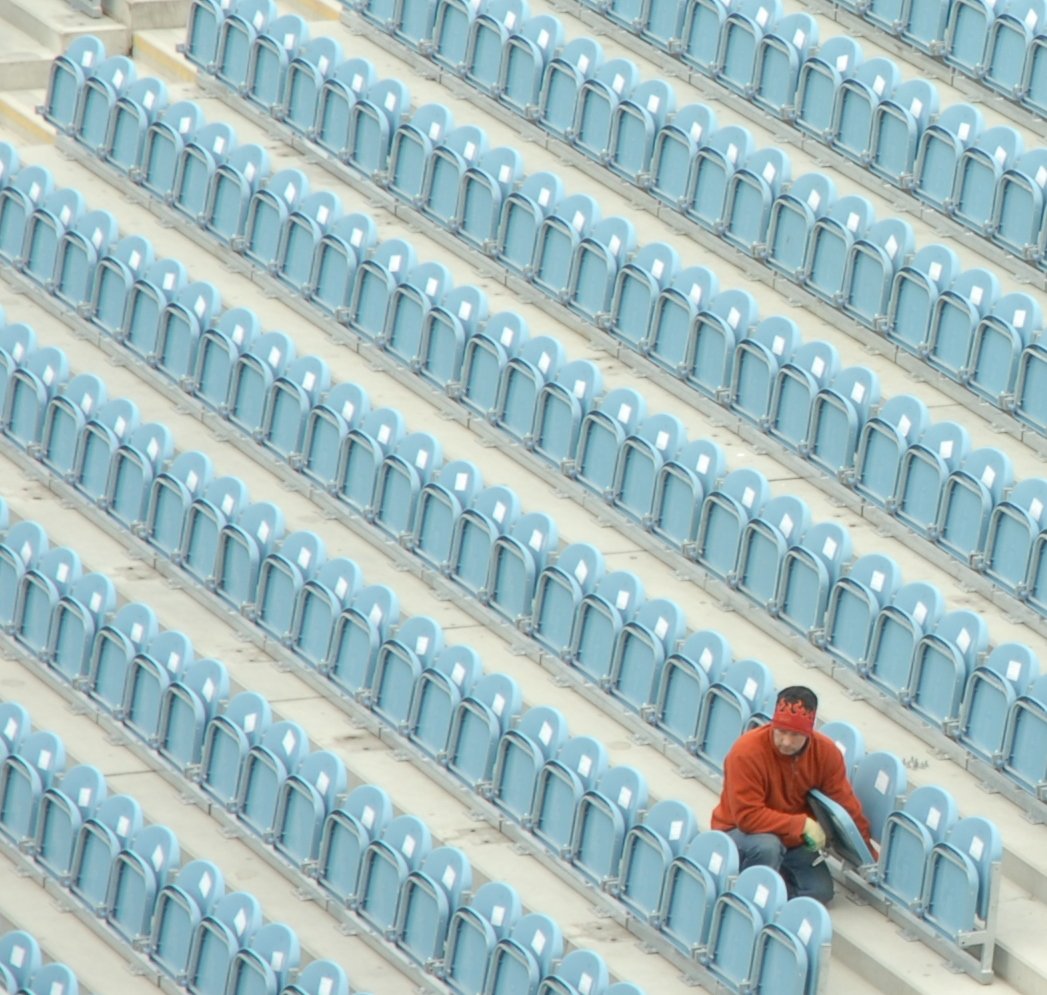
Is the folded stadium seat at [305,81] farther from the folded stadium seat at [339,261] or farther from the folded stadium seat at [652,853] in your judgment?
the folded stadium seat at [652,853]

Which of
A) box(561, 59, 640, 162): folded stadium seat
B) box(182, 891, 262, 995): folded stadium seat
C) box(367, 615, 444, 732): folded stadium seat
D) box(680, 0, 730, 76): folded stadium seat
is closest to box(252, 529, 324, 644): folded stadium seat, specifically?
box(367, 615, 444, 732): folded stadium seat

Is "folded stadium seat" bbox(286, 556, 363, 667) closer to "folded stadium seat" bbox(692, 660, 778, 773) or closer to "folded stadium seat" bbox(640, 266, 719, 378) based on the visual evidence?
"folded stadium seat" bbox(692, 660, 778, 773)

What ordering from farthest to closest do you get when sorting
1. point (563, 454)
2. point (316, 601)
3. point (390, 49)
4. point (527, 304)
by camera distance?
point (390, 49) → point (527, 304) → point (563, 454) → point (316, 601)

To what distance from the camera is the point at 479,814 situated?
30.9 ft

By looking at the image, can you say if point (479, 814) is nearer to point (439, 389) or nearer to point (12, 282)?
point (439, 389)

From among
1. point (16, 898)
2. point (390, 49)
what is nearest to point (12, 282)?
point (390, 49)

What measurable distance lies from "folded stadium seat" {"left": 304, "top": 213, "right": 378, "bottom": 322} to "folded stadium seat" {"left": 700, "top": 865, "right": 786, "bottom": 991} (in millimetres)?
3896

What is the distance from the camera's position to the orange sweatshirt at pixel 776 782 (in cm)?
856

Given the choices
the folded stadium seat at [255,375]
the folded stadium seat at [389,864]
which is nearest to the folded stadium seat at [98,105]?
the folded stadium seat at [255,375]

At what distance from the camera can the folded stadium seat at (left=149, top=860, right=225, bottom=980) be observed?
29.1 feet

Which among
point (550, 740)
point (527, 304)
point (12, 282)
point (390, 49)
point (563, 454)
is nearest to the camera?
point (550, 740)

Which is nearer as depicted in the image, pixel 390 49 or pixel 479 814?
pixel 479 814

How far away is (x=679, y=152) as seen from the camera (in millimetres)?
11938

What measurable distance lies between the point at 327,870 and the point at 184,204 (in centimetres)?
421
